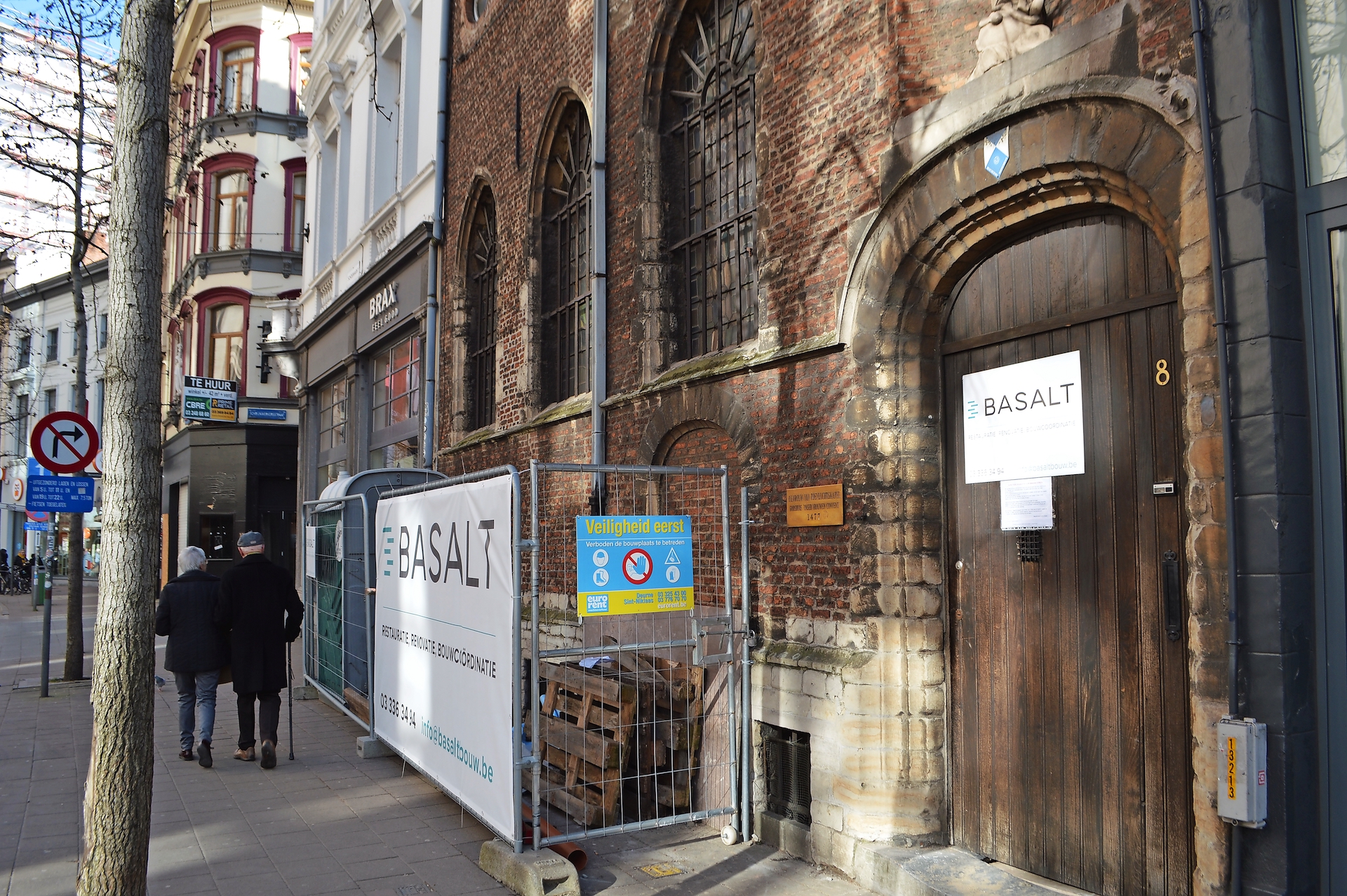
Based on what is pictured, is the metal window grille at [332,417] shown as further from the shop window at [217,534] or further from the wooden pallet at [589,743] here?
the wooden pallet at [589,743]

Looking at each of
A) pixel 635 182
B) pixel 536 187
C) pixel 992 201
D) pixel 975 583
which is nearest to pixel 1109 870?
pixel 975 583

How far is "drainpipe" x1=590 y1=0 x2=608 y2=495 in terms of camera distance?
9.57 m

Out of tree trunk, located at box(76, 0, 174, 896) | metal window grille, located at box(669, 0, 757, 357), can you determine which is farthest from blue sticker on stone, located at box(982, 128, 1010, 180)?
tree trunk, located at box(76, 0, 174, 896)

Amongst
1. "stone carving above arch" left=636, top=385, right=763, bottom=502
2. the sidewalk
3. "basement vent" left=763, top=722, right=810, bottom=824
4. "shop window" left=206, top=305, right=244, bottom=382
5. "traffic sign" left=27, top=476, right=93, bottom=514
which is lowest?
the sidewalk

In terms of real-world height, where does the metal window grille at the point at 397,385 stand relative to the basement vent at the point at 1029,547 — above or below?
above

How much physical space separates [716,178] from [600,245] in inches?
65.5

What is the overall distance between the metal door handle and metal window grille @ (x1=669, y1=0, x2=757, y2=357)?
3.96 metres

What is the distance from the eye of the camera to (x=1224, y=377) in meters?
4.00

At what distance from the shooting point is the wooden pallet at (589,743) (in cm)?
620

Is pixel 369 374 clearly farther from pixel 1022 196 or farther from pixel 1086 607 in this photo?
pixel 1086 607

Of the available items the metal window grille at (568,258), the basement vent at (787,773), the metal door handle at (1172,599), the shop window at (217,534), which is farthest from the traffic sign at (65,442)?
the shop window at (217,534)

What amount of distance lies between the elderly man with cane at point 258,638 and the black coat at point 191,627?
12cm

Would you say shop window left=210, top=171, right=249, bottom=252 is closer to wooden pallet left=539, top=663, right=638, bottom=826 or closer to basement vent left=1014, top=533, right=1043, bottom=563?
wooden pallet left=539, top=663, right=638, bottom=826

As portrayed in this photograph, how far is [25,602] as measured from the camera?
32.7 metres
